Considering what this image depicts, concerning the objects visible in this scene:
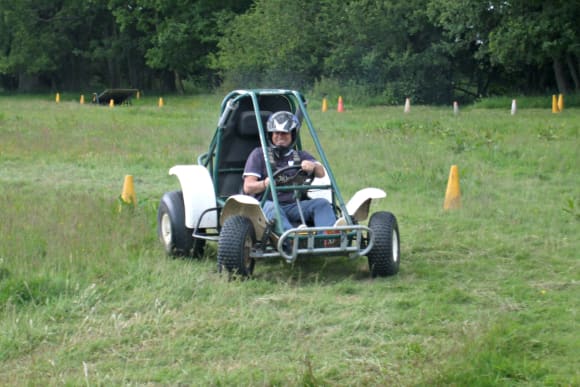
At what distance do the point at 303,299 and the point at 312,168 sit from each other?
1607 millimetres

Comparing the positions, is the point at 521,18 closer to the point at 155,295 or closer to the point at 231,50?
the point at 231,50

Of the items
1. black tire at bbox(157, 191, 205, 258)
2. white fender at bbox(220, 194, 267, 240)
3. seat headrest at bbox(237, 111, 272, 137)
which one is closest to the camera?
white fender at bbox(220, 194, 267, 240)

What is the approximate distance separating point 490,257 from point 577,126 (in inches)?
511

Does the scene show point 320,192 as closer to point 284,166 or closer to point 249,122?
point 284,166

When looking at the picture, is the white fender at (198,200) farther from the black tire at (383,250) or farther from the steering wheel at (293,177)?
the black tire at (383,250)

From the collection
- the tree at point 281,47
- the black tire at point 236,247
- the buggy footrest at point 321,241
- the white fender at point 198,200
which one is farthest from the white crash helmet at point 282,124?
the tree at point 281,47

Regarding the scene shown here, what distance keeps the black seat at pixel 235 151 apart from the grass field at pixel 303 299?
0.76m

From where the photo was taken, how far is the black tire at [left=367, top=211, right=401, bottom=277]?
26.5ft

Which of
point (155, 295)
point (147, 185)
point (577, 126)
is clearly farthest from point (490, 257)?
point (577, 126)

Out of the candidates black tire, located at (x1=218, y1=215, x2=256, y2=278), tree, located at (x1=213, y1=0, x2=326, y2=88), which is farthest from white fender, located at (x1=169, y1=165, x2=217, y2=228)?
tree, located at (x1=213, y1=0, x2=326, y2=88)

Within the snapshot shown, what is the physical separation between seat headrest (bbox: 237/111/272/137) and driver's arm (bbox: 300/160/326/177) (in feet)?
2.95

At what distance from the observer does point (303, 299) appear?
7.20 m

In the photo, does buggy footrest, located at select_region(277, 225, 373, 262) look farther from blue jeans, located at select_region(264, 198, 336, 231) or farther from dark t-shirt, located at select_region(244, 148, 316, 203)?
dark t-shirt, located at select_region(244, 148, 316, 203)

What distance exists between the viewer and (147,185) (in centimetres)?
1403
